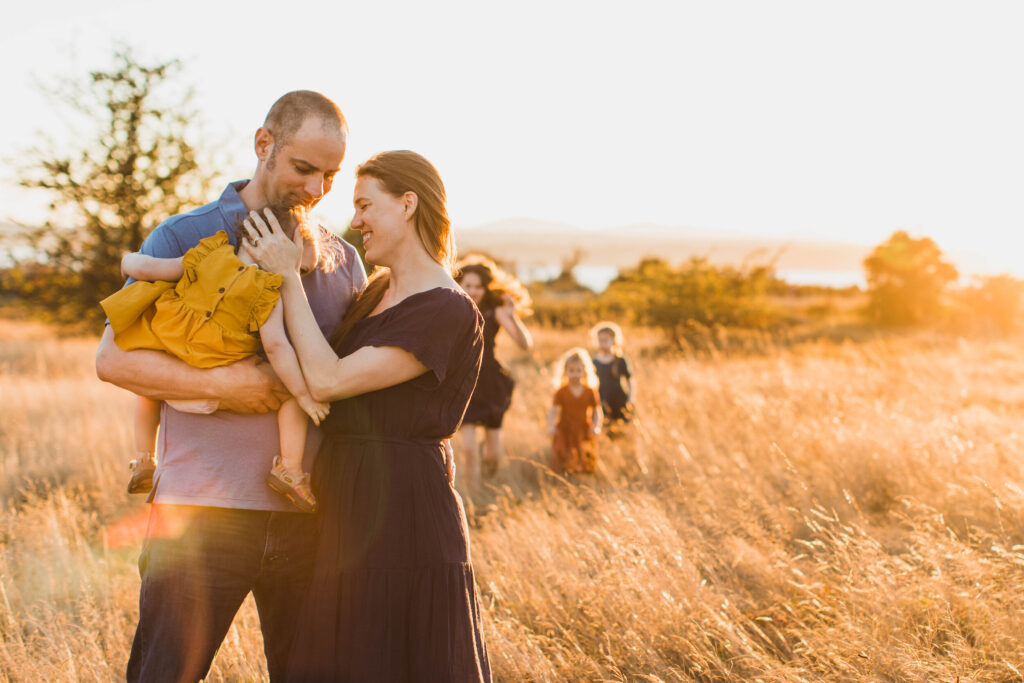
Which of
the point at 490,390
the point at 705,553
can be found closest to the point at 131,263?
the point at 705,553

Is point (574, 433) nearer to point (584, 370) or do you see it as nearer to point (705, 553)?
point (584, 370)

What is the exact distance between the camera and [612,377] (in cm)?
738

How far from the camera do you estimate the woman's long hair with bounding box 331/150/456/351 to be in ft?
7.53

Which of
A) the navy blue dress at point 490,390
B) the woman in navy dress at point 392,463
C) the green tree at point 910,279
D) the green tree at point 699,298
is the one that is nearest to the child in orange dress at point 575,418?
the navy blue dress at point 490,390

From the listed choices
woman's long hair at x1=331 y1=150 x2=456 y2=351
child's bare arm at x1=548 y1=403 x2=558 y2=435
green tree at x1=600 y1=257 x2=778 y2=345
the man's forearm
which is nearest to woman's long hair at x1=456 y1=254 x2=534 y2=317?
child's bare arm at x1=548 y1=403 x2=558 y2=435

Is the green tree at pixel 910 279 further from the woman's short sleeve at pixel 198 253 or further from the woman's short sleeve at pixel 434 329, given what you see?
the woman's short sleeve at pixel 198 253

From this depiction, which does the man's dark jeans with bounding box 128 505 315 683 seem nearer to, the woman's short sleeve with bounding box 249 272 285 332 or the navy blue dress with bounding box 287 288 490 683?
the navy blue dress with bounding box 287 288 490 683

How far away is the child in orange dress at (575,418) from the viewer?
6.20 meters

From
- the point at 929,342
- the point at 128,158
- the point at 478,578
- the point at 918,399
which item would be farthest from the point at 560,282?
the point at 478,578

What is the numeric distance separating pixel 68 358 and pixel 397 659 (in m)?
13.0

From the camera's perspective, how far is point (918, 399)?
25.5 feet

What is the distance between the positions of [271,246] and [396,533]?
878 millimetres

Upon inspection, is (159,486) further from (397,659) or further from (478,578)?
(478,578)

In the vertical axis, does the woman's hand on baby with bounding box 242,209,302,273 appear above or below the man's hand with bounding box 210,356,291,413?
above
